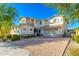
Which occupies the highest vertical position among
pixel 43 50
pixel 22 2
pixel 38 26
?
pixel 22 2

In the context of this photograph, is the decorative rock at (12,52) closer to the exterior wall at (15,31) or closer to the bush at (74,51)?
the exterior wall at (15,31)

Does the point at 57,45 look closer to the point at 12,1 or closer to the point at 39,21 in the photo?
the point at 39,21

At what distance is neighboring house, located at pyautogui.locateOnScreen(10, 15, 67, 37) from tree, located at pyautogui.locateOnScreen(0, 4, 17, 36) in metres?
0.16

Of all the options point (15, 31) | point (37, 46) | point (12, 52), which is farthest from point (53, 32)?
point (12, 52)

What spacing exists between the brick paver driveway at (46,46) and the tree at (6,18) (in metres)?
0.40

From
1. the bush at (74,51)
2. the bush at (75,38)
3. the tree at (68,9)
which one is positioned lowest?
the bush at (74,51)

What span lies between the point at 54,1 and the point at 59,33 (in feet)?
1.71

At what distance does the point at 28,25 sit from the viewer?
171 inches

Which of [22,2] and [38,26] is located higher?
[22,2]

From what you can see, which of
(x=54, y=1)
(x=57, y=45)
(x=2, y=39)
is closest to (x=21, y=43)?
(x=2, y=39)

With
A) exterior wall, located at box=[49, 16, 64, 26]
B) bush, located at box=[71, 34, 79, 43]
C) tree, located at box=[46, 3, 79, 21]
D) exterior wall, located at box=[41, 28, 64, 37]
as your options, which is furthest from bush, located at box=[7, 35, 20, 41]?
bush, located at box=[71, 34, 79, 43]

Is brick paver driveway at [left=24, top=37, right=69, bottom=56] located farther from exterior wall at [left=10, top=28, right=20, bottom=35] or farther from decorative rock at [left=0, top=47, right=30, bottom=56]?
exterior wall at [left=10, top=28, right=20, bottom=35]

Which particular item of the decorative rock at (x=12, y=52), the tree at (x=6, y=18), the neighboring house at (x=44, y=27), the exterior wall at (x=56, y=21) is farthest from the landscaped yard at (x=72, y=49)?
the tree at (x=6, y=18)

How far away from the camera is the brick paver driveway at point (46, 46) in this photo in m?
4.25
